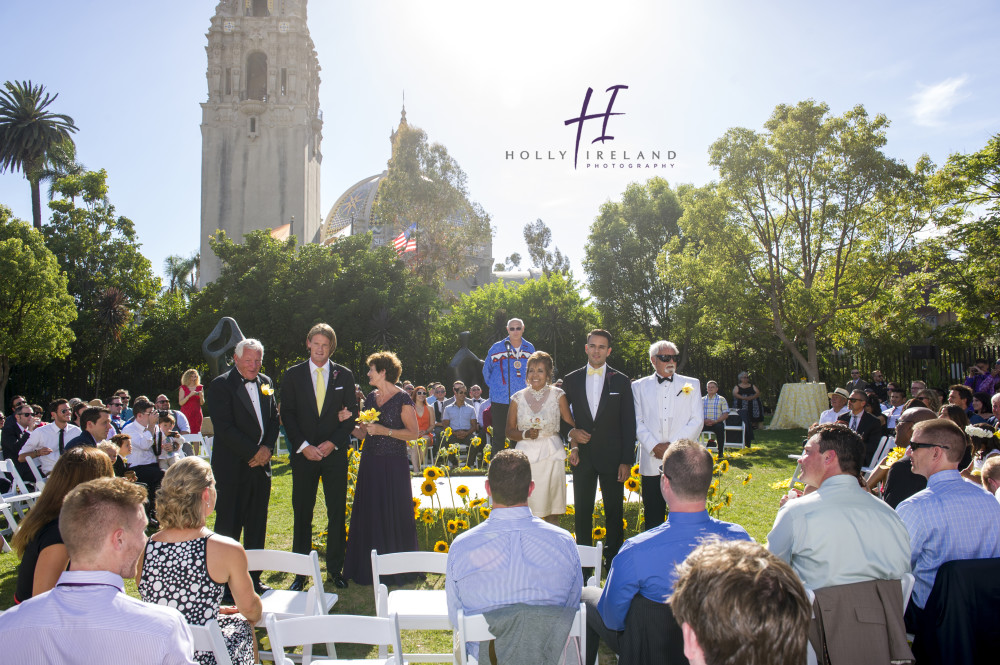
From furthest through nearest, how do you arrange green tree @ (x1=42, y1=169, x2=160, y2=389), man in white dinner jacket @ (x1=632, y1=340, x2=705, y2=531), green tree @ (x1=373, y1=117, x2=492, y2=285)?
green tree @ (x1=373, y1=117, x2=492, y2=285) < green tree @ (x1=42, y1=169, x2=160, y2=389) < man in white dinner jacket @ (x1=632, y1=340, x2=705, y2=531)

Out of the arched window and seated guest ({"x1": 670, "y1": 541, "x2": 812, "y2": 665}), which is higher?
the arched window

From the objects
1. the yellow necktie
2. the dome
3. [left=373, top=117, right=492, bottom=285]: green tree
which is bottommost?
the yellow necktie

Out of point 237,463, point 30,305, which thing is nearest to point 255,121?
point 30,305

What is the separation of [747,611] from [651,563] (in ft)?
4.45

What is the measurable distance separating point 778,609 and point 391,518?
475 centimetres

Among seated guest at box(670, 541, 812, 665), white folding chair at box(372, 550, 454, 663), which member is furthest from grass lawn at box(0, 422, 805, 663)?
seated guest at box(670, 541, 812, 665)

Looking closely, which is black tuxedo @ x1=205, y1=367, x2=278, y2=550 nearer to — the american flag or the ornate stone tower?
the american flag

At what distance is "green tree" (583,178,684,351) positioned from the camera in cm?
3419

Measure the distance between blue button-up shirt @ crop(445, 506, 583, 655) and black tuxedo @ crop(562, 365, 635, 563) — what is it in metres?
2.99

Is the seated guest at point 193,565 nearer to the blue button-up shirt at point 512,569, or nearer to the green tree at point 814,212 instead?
the blue button-up shirt at point 512,569

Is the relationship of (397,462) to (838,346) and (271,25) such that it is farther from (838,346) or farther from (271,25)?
(271,25)

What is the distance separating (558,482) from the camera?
6141 millimetres

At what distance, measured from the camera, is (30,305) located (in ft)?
74.4

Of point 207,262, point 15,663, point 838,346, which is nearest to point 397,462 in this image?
point 15,663
